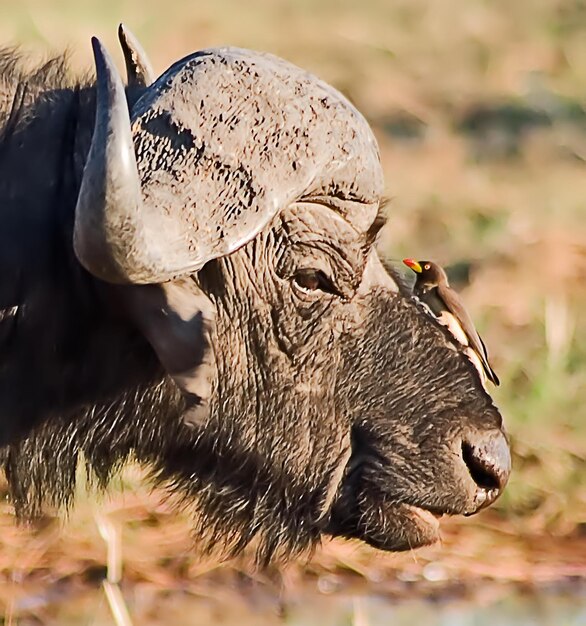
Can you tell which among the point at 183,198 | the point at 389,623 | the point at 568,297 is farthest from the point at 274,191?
the point at 568,297

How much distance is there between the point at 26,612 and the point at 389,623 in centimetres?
121

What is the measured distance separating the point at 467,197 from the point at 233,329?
651 centimetres

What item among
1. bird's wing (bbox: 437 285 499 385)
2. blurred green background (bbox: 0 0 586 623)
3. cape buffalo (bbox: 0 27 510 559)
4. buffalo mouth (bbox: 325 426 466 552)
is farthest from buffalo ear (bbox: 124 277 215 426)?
bird's wing (bbox: 437 285 499 385)

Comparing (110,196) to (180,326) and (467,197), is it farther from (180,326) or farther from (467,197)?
(467,197)

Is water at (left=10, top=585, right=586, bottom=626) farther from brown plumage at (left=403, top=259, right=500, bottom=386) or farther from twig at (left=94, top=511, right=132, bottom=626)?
brown plumage at (left=403, top=259, right=500, bottom=386)

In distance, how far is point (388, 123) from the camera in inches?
476

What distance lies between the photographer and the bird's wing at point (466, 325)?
482 cm

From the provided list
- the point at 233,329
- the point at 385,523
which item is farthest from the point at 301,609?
the point at 233,329

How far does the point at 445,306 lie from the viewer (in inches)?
201

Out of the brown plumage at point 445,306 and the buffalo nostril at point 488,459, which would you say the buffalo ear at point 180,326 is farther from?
the brown plumage at point 445,306

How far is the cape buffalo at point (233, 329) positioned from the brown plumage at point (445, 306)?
38 cm

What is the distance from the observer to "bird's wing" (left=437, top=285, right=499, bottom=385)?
4.82 metres

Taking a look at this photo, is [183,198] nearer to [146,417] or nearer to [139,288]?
[139,288]

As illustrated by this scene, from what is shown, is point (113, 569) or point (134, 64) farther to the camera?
point (113, 569)
